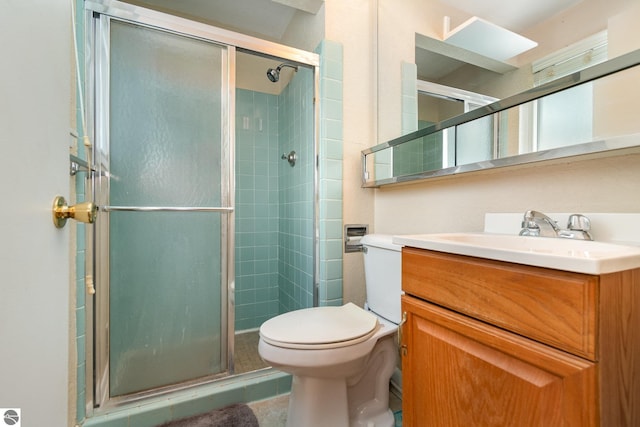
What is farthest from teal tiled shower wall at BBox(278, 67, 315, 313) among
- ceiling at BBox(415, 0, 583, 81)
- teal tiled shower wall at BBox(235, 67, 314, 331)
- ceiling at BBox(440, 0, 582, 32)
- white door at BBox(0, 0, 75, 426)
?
white door at BBox(0, 0, 75, 426)

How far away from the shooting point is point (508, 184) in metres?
1.01

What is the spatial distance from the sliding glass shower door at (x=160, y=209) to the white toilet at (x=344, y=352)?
22.7 inches

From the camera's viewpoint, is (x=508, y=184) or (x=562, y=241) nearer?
(x=562, y=241)

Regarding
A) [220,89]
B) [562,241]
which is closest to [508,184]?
[562,241]

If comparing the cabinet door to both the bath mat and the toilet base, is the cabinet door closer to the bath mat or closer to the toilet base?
the toilet base

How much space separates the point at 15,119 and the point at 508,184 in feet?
4.10

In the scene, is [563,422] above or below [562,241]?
below

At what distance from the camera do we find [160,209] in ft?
4.42

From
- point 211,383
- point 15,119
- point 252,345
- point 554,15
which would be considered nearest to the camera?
point 15,119

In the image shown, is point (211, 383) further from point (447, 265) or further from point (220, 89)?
point (220, 89)

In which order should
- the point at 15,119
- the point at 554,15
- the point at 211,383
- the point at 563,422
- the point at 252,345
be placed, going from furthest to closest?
the point at 252,345 < the point at 211,383 < the point at 554,15 < the point at 563,422 < the point at 15,119

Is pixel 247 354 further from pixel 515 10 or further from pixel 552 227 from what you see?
pixel 515 10

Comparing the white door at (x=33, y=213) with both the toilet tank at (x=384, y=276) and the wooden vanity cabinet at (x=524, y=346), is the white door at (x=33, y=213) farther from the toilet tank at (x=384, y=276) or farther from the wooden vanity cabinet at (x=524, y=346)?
the toilet tank at (x=384, y=276)

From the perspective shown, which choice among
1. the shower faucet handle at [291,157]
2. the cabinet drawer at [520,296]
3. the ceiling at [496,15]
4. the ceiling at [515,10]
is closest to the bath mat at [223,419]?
the cabinet drawer at [520,296]
